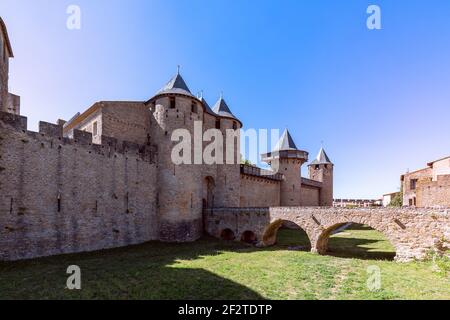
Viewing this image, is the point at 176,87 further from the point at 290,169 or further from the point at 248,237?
the point at 290,169

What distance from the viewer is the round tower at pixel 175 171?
21266 mm

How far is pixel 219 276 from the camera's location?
11.5 meters

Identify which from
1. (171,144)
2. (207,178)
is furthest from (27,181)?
(207,178)

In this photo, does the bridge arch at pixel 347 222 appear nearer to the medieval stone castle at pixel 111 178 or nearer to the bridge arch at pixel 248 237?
the bridge arch at pixel 248 237

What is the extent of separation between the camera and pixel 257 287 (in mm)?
10141

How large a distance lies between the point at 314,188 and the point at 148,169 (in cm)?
2789

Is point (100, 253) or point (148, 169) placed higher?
point (148, 169)

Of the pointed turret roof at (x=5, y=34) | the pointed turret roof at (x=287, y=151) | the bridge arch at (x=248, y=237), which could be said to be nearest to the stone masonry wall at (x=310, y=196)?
the pointed turret roof at (x=287, y=151)

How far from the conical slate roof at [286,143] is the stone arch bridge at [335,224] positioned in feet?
50.5

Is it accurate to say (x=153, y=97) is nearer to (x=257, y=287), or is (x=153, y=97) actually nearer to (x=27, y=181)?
(x=27, y=181)

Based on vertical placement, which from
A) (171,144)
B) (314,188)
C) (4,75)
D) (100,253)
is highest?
(4,75)

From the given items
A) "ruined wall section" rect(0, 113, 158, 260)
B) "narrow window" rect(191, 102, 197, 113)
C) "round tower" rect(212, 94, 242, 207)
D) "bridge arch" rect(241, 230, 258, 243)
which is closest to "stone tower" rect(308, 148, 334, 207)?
"round tower" rect(212, 94, 242, 207)

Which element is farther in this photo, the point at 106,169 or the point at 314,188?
the point at 314,188
